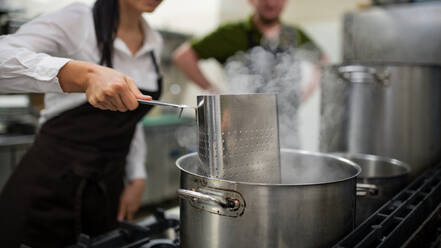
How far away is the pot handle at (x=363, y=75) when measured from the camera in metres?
1.16

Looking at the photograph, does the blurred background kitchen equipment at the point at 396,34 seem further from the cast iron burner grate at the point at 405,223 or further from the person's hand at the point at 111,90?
the person's hand at the point at 111,90

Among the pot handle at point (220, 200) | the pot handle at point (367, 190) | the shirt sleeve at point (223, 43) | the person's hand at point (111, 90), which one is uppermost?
the shirt sleeve at point (223, 43)

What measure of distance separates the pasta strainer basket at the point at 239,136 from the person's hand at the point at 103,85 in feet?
0.42

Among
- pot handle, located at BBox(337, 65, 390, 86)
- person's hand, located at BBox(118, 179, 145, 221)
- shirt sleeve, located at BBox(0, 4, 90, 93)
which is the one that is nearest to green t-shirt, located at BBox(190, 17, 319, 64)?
pot handle, located at BBox(337, 65, 390, 86)

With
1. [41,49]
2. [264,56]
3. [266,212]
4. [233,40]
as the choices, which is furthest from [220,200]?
[233,40]

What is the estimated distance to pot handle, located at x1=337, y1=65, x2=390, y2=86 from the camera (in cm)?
116

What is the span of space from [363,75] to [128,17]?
Answer: 77 cm


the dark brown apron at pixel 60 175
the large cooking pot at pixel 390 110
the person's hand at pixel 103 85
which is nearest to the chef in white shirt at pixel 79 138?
the dark brown apron at pixel 60 175

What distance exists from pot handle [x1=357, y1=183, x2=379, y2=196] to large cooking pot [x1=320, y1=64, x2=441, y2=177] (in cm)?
47

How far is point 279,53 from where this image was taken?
1.76 metres

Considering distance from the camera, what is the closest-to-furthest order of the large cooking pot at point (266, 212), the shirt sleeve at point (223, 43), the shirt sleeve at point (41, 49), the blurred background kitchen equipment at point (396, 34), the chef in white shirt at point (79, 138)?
the large cooking pot at point (266, 212) → the shirt sleeve at point (41, 49) → the chef in white shirt at point (79, 138) → the blurred background kitchen equipment at point (396, 34) → the shirt sleeve at point (223, 43)

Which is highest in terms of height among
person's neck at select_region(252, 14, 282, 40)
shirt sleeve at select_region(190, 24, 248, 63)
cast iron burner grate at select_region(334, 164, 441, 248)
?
person's neck at select_region(252, 14, 282, 40)

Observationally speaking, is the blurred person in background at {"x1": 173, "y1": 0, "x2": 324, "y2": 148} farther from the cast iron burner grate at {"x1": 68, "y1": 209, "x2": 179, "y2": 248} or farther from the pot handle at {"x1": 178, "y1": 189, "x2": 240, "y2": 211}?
the pot handle at {"x1": 178, "y1": 189, "x2": 240, "y2": 211}

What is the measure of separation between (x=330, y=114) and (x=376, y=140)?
0.18 meters
